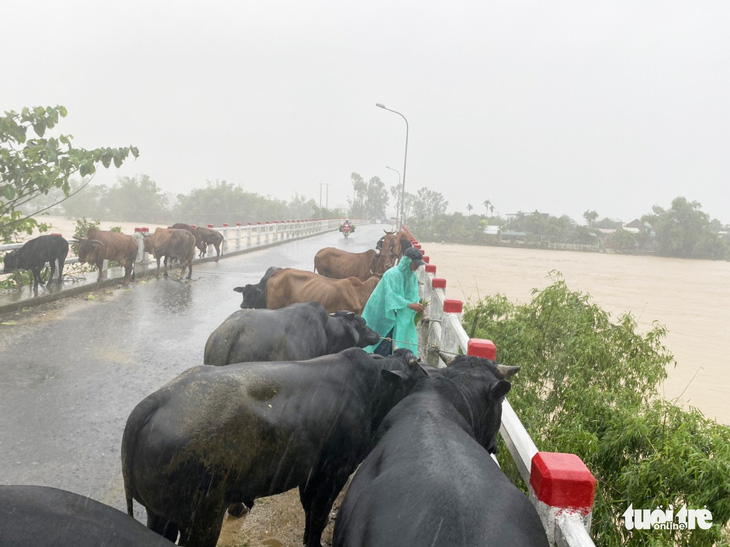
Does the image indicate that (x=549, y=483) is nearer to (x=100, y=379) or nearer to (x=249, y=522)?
(x=249, y=522)

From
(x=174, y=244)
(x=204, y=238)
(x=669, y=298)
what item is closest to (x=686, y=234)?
(x=669, y=298)

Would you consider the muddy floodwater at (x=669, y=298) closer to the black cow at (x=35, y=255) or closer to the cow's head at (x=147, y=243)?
the black cow at (x=35, y=255)

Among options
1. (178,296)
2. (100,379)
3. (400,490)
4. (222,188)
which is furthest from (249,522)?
(222,188)

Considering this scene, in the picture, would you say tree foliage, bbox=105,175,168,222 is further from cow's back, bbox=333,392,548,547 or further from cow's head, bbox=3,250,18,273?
cow's back, bbox=333,392,548,547

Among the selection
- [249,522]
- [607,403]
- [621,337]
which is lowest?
[249,522]

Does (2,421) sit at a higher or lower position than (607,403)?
lower

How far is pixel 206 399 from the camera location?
2.84 metres

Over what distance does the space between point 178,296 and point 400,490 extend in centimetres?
963

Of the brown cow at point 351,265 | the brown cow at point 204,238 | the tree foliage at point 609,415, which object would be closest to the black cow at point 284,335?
the tree foliage at point 609,415

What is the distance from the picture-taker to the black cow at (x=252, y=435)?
9.02 ft

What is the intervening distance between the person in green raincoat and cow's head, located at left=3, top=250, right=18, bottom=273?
22.6ft

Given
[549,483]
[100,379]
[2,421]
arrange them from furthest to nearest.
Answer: [100,379] < [2,421] < [549,483]

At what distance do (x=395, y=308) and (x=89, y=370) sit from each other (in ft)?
11.2

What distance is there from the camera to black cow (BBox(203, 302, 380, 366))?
14.5ft
